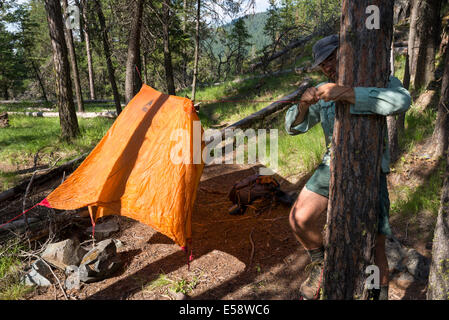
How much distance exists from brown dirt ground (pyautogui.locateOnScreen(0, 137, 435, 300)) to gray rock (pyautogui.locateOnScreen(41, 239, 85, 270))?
149 millimetres

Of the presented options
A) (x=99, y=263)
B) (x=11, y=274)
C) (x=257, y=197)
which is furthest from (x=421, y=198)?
(x=11, y=274)

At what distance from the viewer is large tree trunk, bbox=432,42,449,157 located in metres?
4.06

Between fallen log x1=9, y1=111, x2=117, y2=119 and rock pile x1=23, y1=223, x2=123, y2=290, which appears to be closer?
rock pile x1=23, y1=223, x2=123, y2=290

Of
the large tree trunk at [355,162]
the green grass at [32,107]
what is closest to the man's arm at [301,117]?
the large tree trunk at [355,162]

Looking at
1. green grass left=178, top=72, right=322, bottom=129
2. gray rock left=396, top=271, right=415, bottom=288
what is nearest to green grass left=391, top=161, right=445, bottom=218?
gray rock left=396, top=271, right=415, bottom=288

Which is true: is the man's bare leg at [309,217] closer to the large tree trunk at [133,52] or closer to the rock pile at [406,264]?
the rock pile at [406,264]

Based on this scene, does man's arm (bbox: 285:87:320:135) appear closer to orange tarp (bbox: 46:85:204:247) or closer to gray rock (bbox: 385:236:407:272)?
orange tarp (bbox: 46:85:204:247)

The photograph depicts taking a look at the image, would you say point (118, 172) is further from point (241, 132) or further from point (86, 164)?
point (241, 132)

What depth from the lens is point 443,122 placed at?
13.9 feet

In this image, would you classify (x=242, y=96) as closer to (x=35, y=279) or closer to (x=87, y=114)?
(x=87, y=114)

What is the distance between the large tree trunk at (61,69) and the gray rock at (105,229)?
4.70m

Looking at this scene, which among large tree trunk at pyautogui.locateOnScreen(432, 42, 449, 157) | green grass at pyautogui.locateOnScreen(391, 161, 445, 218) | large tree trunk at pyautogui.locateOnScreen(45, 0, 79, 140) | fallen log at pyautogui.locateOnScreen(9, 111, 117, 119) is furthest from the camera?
fallen log at pyautogui.locateOnScreen(9, 111, 117, 119)

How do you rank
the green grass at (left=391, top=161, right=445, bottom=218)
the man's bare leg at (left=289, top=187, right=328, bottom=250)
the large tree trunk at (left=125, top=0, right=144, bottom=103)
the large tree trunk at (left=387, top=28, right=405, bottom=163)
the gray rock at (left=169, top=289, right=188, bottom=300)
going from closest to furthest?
1. the man's bare leg at (left=289, top=187, right=328, bottom=250)
2. the gray rock at (left=169, top=289, right=188, bottom=300)
3. the green grass at (left=391, top=161, right=445, bottom=218)
4. the large tree trunk at (left=387, top=28, right=405, bottom=163)
5. the large tree trunk at (left=125, top=0, right=144, bottom=103)

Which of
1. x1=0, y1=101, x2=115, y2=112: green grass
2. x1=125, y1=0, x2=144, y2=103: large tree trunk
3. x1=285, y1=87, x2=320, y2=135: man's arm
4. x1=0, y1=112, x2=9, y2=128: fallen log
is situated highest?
x1=125, y1=0, x2=144, y2=103: large tree trunk
